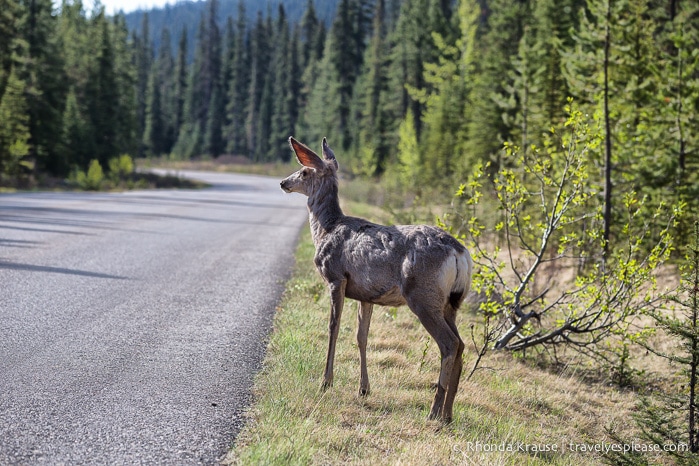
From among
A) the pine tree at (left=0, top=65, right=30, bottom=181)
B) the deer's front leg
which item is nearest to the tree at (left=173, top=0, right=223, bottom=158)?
the pine tree at (left=0, top=65, right=30, bottom=181)

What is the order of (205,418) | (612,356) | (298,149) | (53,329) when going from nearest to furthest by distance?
(205,418), (298,149), (53,329), (612,356)

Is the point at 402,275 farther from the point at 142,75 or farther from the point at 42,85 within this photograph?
the point at 142,75

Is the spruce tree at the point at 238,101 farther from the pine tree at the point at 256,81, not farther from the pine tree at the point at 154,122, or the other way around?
the pine tree at the point at 154,122

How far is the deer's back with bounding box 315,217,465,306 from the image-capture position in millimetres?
4762

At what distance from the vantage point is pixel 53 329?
20.2ft

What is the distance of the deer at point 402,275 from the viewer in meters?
4.72

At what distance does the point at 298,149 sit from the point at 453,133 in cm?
3128

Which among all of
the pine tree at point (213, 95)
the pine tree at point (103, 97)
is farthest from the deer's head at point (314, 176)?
the pine tree at point (213, 95)

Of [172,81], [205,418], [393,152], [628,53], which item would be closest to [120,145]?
[393,152]

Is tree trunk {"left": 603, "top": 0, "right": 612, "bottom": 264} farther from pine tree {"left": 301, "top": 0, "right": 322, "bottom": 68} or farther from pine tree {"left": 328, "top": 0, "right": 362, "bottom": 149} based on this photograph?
pine tree {"left": 301, "top": 0, "right": 322, "bottom": 68}

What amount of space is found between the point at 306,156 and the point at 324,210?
537 mm

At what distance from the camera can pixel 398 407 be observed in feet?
17.2

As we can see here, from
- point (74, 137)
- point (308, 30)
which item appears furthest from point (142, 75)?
point (74, 137)

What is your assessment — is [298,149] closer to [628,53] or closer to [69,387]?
[69,387]
